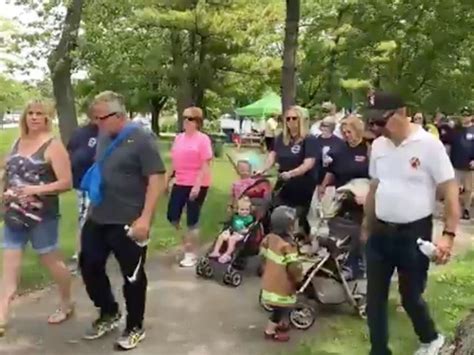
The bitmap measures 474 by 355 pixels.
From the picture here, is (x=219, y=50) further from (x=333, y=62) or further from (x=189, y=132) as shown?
(x=189, y=132)

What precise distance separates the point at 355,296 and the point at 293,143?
180 centimetres

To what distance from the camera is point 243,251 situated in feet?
26.3

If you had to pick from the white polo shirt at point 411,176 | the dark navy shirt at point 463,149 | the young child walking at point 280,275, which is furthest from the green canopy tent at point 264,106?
the white polo shirt at point 411,176

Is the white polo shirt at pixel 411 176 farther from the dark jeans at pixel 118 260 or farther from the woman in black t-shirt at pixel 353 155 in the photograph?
the woman in black t-shirt at pixel 353 155

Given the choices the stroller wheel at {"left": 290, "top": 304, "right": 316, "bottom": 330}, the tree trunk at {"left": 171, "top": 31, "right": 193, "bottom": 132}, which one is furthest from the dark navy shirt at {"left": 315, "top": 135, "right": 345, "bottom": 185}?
the tree trunk at {"left": 171, "top": 31, "right": 193, "bottom": 132}

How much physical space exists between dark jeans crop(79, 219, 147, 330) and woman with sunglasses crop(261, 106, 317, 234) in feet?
8.13

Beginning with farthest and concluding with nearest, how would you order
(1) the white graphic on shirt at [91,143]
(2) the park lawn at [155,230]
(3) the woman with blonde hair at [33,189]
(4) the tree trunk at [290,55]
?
1. (4) the tree trunk at [290,55]
2. (2) the park lawn at [155,230]
3. (1) the white graphic on shirt at [91,143]
4. (3) the woman with blonde hair at [33,189]

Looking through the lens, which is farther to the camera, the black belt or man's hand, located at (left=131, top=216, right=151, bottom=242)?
man's hand, located at (left=131, top=216, right=151, bottom=242)

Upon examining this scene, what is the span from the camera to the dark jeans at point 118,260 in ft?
18.3

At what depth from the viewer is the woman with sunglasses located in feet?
25.2

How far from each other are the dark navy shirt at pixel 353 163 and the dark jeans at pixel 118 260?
90.5 inches

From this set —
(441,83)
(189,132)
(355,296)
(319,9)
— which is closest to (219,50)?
(319,9)

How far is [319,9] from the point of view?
3061cm

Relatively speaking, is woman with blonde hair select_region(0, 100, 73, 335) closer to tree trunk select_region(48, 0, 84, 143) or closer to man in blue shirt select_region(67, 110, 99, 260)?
man in blue shirt select_region(67, 110, 99, 260)
